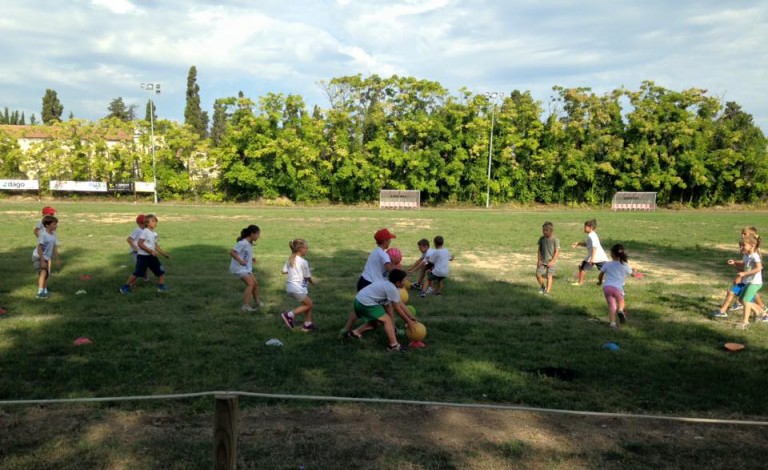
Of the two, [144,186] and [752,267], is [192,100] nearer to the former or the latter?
[144,186]

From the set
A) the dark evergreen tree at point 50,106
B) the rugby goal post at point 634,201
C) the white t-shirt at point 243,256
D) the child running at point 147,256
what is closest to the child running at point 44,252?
the child running at point 147,256

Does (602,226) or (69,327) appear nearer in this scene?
(69,327)

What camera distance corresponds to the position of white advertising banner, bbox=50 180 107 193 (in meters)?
46.7

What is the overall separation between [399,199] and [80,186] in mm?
28058

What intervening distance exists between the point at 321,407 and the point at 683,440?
3.34 m

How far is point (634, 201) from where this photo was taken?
154 ft

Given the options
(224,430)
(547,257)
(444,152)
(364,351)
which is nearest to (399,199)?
(444,152)

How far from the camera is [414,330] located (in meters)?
7.35

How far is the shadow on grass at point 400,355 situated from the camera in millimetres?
5555

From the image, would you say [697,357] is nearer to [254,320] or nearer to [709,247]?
[254,320]

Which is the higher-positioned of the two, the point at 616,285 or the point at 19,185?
the point at 19,185

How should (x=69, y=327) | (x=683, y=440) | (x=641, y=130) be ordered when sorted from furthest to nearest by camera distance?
1. (x=641, y=130)
2. (x=69, y=327)
3. (x=683, y=440)

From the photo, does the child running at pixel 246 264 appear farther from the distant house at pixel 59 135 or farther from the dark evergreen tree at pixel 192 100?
the dark evergreen tree at pixel 192 100

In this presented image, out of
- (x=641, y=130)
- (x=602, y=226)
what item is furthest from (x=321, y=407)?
(x=641, y=130)
